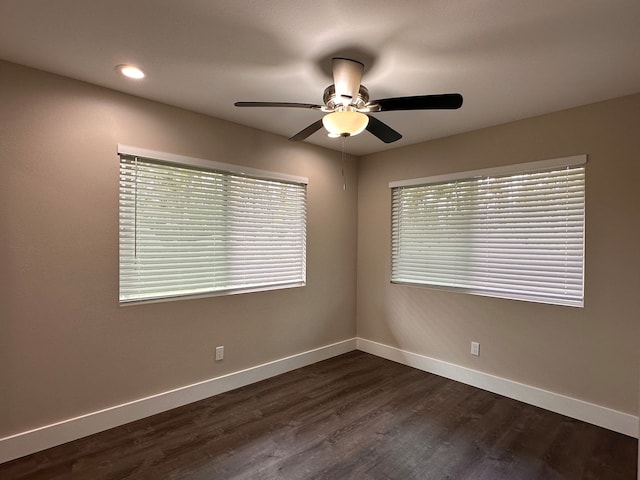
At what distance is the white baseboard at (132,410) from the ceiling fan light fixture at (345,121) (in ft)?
8.06

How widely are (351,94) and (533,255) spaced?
218 centimetres

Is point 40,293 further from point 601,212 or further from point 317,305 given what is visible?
point 601,212

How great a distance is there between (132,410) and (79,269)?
3.81 ft

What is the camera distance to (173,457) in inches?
86.0

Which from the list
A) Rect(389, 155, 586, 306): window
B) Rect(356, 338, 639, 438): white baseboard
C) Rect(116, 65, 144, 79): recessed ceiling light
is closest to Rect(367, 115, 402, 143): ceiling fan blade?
Rect(389, 155, 586, 306): window

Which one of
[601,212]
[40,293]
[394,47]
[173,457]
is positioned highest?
[394,47]

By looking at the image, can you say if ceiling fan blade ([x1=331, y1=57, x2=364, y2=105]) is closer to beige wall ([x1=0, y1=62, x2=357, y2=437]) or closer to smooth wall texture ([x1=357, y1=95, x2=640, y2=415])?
beige wall ([x1=0, y1=62, x2=357, y2=437])

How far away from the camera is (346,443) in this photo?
2.36 m

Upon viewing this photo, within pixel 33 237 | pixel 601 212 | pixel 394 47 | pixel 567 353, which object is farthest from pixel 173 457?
pixel 601 212

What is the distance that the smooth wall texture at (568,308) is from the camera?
2.50 metres

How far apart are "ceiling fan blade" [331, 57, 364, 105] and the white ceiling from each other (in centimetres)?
9

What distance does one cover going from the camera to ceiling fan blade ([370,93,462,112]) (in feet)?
5.98

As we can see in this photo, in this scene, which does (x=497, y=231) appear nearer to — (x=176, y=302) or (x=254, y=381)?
(x=254, y=381)

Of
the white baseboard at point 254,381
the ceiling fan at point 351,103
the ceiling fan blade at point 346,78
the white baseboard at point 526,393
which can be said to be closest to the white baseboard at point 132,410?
the white baseboard at point 254,381
